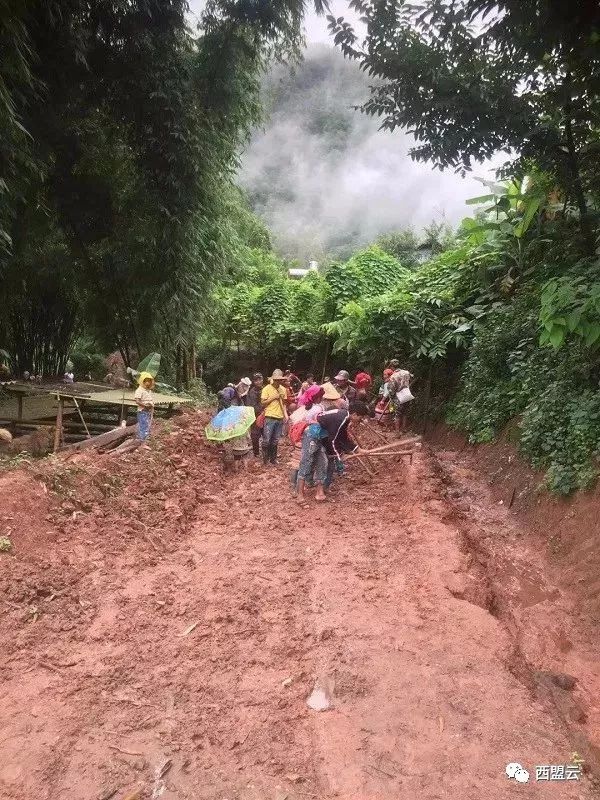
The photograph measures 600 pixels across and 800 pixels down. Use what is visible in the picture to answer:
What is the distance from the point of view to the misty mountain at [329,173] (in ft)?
139

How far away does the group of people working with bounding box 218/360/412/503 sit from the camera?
22.8 ft

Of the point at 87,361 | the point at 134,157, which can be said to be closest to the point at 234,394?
the point at 134,157

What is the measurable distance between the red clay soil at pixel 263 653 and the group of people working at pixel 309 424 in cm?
77

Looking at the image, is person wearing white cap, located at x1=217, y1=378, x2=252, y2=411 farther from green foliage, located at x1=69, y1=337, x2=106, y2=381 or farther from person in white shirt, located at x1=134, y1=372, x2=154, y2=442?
green foliage, located at x1=69, y1=337, x2=106, y2=381

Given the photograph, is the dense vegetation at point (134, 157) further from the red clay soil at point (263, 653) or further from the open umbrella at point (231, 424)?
the red clay soil at point (263, 653)

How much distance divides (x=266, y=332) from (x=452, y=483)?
36.4 feet

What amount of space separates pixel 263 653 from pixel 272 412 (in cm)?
456

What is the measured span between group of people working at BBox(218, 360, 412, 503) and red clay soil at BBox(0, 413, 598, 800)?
0.77m

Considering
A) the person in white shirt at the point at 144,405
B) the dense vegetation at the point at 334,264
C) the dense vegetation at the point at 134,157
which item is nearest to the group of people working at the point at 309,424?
the person in white shirt at the point at 144,405

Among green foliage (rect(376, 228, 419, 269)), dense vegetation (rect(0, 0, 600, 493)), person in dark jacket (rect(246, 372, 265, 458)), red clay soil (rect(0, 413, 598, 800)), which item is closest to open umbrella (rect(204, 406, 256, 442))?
person in dark jacket (rect(246, 372, 265, 458))

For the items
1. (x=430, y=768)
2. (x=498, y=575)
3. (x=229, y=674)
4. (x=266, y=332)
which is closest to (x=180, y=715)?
(x=229, y=674)

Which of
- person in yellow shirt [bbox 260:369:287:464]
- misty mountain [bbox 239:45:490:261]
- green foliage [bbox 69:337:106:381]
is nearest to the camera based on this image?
person in yellow shirt [bbox 260:369:287:464]

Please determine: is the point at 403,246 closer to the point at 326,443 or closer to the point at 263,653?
the point at 326,443

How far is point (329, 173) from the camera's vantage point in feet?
156
